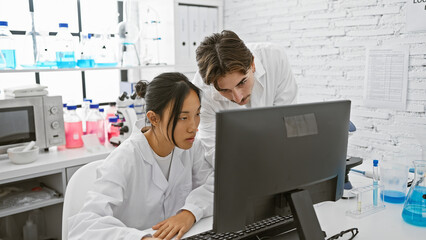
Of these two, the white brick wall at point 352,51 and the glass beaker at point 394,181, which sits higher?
the white brick wall at point 352,51

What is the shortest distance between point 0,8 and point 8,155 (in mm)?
1084

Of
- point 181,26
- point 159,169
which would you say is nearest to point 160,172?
point 159,169

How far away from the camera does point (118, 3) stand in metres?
3.06

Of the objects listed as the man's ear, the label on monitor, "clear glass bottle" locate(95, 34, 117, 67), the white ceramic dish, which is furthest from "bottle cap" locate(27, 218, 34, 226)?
the label on monitor

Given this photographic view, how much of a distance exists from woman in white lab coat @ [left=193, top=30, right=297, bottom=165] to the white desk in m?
0.48

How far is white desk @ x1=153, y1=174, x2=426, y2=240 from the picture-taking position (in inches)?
45.6

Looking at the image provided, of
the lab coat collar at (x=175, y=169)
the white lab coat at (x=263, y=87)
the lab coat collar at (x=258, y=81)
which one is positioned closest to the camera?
the lab coat collar at (x=175, y=169)

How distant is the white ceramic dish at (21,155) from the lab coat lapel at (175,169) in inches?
39.7

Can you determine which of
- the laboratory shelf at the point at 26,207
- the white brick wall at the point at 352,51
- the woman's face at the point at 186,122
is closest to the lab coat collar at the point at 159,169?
the woman's face at the point at 186,122

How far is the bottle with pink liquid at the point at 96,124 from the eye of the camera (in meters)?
2.47

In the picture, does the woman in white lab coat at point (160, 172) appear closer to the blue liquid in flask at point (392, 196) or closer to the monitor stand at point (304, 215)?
the monitor stand at point (304, 215)

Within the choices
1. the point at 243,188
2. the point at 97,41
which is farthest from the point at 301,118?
the point at 97,41

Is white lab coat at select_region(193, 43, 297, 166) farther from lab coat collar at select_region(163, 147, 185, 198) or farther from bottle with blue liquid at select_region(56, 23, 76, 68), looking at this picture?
bottle with blue liquid at select_region(56, 23, 76, 68)

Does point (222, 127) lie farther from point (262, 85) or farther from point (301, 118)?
point (262, 85)
